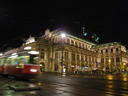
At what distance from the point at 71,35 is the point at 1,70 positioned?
4166cm

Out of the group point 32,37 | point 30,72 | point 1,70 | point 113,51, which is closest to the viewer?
point 30,72

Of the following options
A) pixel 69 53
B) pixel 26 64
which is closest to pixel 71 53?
pixel 69 53

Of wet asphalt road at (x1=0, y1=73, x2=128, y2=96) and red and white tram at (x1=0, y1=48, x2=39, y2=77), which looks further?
red and white tram at (x1=0, y1=48, x2=39, y2=77)

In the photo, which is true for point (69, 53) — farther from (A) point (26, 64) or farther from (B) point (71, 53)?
(A) point (26, 64)

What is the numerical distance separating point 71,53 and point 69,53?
4.22ft

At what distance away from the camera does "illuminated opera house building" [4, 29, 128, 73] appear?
49719 millimetres

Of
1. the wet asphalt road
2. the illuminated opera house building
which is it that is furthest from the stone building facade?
the wet asphalt road

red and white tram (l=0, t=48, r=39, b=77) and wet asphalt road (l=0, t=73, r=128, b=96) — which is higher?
red and white tram (l=0, t=48, r=39, b=77)

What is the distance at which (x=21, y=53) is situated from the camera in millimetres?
15445

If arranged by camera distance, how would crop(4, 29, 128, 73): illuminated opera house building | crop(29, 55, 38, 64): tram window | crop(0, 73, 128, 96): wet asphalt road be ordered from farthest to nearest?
1. crop(4, 29, 128, 73): illuminated opera house building
2. crop(29, 55, 38, 64): tram window
3. crop(0, 73, 128, 96): wet asphalt road

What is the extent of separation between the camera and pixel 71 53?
5344 cm

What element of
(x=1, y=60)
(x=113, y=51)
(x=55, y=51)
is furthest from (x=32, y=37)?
(x=113, y=51)

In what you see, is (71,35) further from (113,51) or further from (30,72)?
(30,72)

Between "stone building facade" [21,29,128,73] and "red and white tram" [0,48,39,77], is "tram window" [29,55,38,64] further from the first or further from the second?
"stone building facade" [21,29,128,73]
